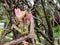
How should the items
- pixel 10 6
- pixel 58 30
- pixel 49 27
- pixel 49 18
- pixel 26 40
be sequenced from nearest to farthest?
pixel 26 40 < pixel 10 6 < pixel 49 27 < pixel 49 18 < pixel 58 30

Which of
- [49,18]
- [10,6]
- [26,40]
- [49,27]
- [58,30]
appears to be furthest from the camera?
[58,30]

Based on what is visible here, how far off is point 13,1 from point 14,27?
1.70 feet

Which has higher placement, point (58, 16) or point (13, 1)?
point (13, 1)

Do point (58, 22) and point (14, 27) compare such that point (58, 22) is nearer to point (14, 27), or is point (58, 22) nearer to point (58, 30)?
point (58, 30)

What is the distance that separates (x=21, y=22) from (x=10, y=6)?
469mm

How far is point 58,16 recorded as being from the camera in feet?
5.90

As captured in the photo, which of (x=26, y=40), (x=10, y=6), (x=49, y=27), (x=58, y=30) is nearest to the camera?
(x=26, y=40)

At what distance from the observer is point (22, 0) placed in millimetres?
1478

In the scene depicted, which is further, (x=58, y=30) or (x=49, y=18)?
(x=58, y=30)

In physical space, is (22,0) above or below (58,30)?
above

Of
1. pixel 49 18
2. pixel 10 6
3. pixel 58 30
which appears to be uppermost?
pixel 10 6

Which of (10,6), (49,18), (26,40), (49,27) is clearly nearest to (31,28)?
(26,40)

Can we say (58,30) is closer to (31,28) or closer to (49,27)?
(49,27)

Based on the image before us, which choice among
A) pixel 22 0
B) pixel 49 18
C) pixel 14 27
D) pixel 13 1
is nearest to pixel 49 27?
pixel 49 18
